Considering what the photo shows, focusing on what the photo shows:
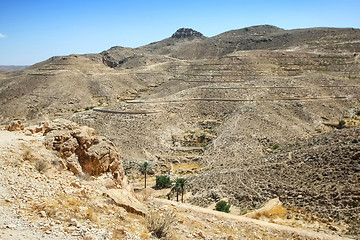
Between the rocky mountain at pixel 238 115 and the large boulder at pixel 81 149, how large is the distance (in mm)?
10524

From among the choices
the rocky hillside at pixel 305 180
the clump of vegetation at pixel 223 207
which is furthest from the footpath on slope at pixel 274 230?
the clump of vegetation at pixel 223 207

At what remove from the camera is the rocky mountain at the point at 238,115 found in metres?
22.0

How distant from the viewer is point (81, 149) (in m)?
13.9

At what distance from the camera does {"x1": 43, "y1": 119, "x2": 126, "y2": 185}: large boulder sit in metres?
13.2

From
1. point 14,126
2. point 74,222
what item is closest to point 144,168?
point 14,126

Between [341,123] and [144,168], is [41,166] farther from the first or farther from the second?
[341,123]

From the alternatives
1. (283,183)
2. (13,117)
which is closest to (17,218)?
(283,183)

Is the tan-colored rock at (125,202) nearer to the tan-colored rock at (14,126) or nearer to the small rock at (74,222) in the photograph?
the small rock at (74,222)

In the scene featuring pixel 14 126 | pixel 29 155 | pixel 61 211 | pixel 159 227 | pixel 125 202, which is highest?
pixel 14 126

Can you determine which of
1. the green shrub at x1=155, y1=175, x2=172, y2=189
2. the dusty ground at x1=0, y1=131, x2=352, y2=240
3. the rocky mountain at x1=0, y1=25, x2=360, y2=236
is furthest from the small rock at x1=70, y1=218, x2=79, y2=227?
the green shrub at x1=155, y1=175, x2=172, y2=189

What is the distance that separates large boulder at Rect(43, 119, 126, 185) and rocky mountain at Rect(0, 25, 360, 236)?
10524 mm

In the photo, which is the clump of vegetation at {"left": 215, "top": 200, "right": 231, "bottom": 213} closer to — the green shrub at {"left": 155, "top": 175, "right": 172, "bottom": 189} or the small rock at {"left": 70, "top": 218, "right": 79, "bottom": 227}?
the green shrub at {"left": 155, "top": 175, "right": 172, "bottom": 189}

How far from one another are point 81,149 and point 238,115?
33.7 m

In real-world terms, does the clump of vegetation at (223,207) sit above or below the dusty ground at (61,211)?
below
